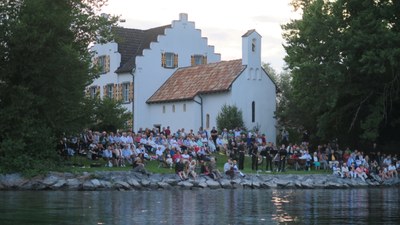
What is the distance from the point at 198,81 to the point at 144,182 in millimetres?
32067

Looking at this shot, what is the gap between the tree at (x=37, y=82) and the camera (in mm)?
44500

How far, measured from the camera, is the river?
24.8 m

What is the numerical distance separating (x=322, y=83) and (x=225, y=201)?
83.2ft

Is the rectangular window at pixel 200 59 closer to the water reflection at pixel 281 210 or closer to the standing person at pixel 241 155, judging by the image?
the standing person at pixel 241 155

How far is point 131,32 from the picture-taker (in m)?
84.3

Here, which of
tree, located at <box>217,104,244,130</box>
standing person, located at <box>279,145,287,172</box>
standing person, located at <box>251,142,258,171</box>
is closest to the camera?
standing person, located at <box>251,142,258,171</box>

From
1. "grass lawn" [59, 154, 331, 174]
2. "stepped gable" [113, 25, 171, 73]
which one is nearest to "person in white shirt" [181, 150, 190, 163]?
"grass lawn" [59, 154, 331, 174]

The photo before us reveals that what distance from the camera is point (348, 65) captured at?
187 ft

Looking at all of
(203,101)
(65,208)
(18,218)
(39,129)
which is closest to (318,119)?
(203,101)

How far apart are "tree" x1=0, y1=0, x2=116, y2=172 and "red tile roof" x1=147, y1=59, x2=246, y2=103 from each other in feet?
83.6

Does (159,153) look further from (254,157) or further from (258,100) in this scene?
(258,100)

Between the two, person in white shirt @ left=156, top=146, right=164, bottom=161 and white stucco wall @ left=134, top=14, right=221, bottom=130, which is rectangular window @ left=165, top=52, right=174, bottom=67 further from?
person in white shirt @ left=156, top=146, right=164, bottom=161

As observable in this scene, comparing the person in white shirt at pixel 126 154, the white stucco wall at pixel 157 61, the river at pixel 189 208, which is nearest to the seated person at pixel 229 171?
the person in white shirt at pixel 126 154

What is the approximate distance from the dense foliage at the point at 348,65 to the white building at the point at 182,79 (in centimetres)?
1112
